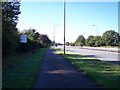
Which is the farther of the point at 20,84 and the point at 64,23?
the point at 64,23

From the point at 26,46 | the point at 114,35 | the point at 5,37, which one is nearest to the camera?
the point at 5,37

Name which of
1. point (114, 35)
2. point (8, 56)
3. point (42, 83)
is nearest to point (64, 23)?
point (8, 56)

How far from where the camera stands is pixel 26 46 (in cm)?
4491

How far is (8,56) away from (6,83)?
15.8 meters

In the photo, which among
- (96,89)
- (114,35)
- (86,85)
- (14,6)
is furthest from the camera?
(114,35)

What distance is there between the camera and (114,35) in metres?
161

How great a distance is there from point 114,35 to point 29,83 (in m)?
152

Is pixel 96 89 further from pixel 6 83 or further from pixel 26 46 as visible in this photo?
pixel 26 46

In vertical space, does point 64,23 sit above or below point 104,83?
above

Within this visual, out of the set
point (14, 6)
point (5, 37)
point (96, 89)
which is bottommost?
point (96, 89)

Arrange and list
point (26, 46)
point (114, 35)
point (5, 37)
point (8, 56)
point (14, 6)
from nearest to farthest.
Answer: point (5, 37) → point (8, 56) → point (14, 6) → point (26, 46) → point (114, 35)

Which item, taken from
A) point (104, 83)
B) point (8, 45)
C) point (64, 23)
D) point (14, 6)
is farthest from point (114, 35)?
point (104, 83)

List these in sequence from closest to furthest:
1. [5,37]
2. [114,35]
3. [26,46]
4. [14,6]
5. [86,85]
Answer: [86,85]
[5,37]
[14,6]
[26,46]
[114,35]

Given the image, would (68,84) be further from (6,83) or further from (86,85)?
(6,83)
